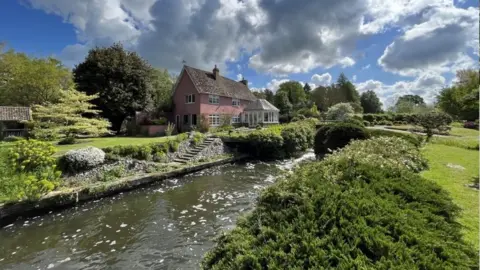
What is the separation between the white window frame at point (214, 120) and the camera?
29.1m

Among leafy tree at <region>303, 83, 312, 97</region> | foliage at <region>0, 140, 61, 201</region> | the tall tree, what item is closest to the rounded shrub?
foliage at <region>0, 140, 61, 201</region>

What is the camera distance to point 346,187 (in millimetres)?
4000

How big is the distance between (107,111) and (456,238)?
2727 centimetres

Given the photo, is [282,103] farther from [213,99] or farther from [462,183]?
[462,183]

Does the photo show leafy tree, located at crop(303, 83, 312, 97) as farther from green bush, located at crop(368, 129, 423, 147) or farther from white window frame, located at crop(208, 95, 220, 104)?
green bush, located at crop(368, 129, 423, 147)

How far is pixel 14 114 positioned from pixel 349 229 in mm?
24716

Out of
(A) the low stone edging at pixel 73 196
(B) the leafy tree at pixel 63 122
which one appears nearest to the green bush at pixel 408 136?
(A) the low stone edging at pixel 73 196

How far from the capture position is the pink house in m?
28.1

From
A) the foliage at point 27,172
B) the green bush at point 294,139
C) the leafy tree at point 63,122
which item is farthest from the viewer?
the green bush at point 294,139

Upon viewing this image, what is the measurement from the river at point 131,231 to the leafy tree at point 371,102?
6644 centimetres

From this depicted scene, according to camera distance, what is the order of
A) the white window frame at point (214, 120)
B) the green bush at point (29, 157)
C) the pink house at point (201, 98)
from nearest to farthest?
the green bush at point (29, 157)
the pink house at point (201, 98)
the white window frame at point (214, 120)

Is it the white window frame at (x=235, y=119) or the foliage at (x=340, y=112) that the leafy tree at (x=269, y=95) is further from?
the white window frame at (x=235, y=119)

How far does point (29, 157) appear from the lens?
33.3 feet

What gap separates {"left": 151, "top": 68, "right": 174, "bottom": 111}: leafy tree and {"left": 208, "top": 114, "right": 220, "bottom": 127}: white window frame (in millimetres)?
5634
